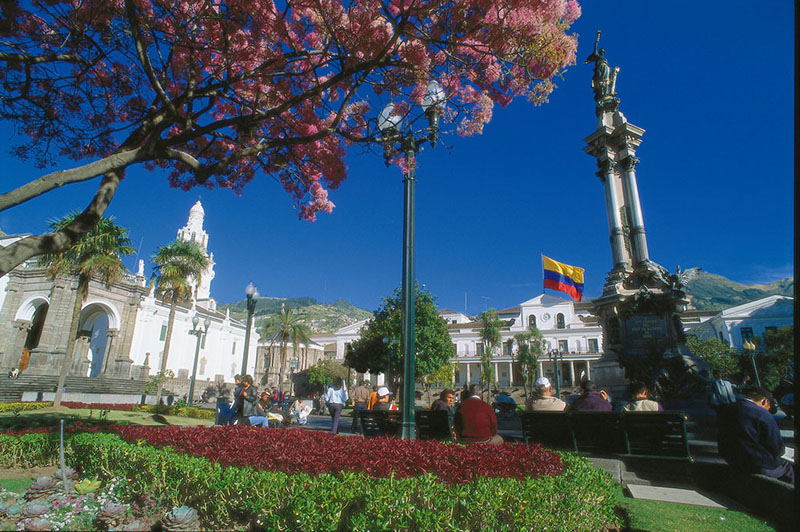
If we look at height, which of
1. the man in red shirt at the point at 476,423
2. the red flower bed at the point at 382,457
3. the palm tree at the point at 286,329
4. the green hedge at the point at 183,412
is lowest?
the green hedge at the point at 183,412

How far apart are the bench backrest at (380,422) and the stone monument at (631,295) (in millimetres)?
8566

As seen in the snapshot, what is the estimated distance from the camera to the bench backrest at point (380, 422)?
8.58m

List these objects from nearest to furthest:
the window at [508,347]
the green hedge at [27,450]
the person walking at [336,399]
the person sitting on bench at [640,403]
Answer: the person sitting on bench at [640,403] < the green hedge at [27,450] < the person walking at [336,399] < the window at [508,347]

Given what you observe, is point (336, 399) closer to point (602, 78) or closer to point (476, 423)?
point (476, 423)

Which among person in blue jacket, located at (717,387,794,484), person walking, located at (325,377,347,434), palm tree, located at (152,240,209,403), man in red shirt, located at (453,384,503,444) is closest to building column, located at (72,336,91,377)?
palm tree, located at (152,240,209,403)

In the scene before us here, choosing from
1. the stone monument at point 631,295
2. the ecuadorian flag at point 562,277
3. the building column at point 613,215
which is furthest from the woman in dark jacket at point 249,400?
the ecuadorian flag at point 562,277

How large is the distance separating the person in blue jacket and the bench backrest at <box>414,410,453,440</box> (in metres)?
4.07

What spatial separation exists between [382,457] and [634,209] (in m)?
15.0

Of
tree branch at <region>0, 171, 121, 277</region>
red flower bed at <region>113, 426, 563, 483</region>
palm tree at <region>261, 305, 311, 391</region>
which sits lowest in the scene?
red flower bed at <region>113, 426, 563, 483</region>

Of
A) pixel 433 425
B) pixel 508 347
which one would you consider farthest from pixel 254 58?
pixel 508 347

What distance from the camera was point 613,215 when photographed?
16.1 meters

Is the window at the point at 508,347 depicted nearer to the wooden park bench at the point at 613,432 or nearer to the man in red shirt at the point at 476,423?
the wooden park bench at the point at 613,432

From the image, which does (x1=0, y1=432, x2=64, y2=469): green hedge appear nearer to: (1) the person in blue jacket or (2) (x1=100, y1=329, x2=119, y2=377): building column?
(1) the person in blue jacket

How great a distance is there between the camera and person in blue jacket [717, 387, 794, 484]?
481 centimetres
